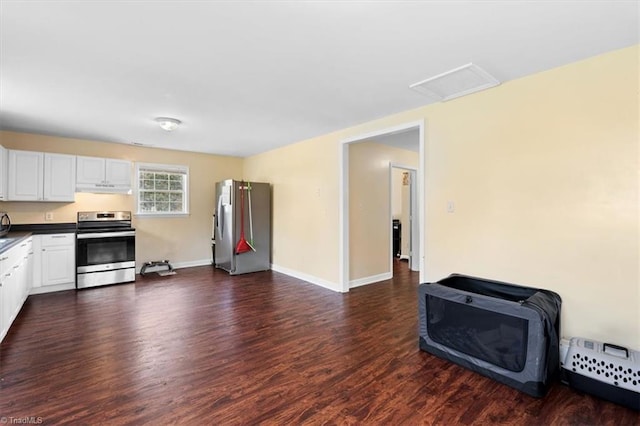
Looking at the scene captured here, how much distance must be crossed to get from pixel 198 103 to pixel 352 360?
10.3 ft

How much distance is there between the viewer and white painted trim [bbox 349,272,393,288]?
487cm

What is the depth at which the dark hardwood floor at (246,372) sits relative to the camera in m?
1.90

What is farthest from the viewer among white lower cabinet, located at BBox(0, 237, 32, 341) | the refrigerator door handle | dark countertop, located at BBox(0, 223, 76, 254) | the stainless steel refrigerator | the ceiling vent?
the refrigerator door handle

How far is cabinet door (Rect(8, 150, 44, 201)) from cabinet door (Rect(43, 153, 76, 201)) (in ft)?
0.23

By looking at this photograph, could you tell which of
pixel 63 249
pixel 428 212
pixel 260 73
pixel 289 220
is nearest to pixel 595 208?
pixel 428 212

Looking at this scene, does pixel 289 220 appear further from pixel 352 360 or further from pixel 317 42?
pixel 317 42

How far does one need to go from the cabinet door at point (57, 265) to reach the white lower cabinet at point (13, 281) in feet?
1.38

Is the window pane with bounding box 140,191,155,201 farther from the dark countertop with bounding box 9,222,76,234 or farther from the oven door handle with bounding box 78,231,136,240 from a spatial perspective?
the dark countertop with bounding box 9,222,76,234

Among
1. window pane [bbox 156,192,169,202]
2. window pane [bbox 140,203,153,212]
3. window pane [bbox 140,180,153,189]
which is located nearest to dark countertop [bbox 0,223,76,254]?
window pane [bbox 140,203,153,212]

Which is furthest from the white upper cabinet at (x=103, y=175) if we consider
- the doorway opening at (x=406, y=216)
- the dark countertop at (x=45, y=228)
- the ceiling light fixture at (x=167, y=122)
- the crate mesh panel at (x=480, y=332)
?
the crate mesh panel at (x=480, y=332)

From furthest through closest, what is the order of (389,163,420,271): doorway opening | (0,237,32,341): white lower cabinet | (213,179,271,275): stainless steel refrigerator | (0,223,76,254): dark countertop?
(389,163,420,271): doorway opening < (213,179,271,275): stainless steel refrigerator < (0,223,76,254): dark countertop < (0,237,32,341): white lower cabinet

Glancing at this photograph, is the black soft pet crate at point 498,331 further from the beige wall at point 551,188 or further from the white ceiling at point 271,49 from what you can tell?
the white ceiling at point 271,49

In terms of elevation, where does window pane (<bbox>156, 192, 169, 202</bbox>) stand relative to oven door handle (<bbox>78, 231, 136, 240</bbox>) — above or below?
above

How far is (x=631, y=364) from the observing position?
194 centimetres
